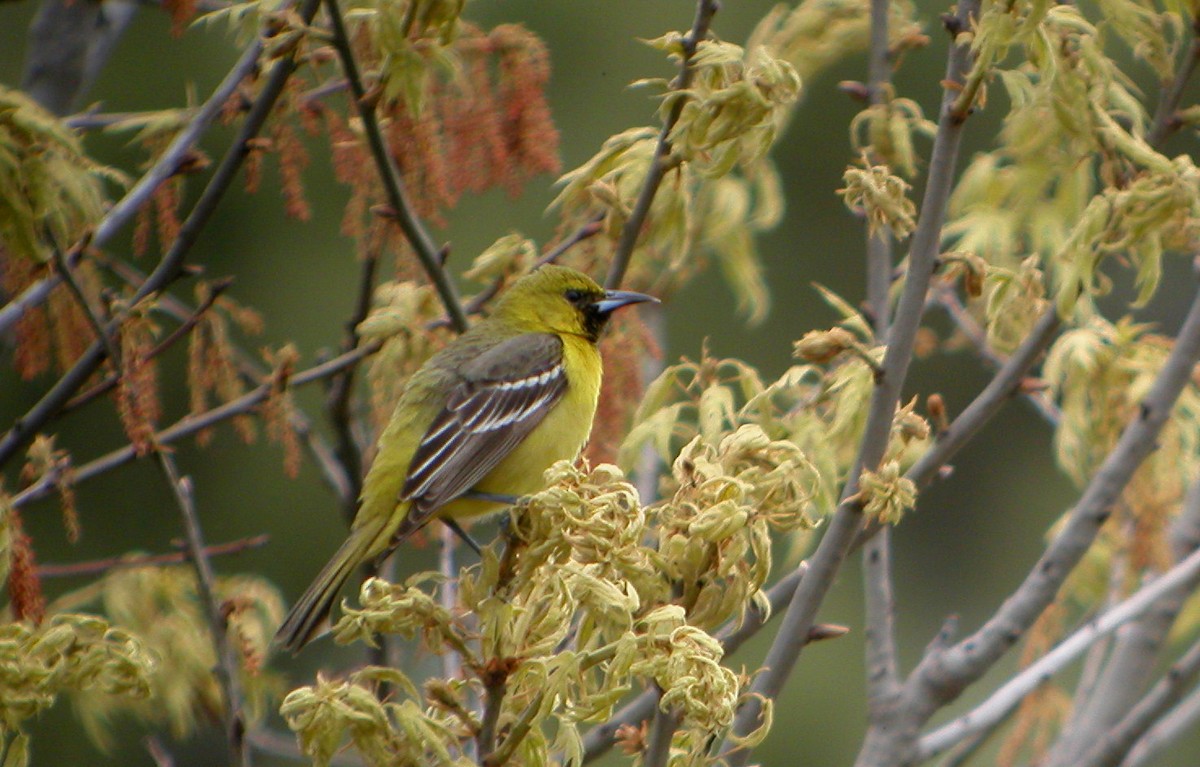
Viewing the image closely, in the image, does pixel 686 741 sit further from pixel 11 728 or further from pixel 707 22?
pixel 707 22

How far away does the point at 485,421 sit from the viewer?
459 centimetres

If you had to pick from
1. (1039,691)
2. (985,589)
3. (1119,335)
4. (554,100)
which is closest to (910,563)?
(985,589)

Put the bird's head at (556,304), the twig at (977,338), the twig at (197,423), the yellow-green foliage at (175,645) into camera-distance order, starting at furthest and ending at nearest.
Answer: the bird's head at (556,304)
the twig at (977,338)
the yellow-green foliage at (175,645)
the twig at (197,423)

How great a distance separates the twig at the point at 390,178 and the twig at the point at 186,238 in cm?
17

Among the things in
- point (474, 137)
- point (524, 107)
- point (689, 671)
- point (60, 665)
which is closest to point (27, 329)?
point (60, 665)

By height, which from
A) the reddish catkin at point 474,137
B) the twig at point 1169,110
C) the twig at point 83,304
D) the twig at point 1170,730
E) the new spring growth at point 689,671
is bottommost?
the twig at point 1170,730

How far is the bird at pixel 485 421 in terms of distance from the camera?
13.5 feet

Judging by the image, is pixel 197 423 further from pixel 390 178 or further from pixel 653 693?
pixel 653 693

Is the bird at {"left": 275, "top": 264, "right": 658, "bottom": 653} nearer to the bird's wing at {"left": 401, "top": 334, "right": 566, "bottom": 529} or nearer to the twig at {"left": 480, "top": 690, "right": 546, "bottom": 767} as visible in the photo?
the bird's wing at {"left": 401, "top": 334, "right": 566, "bottom": 529}

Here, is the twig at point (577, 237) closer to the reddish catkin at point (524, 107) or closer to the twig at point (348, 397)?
the reddish catkin at point (524, 107)

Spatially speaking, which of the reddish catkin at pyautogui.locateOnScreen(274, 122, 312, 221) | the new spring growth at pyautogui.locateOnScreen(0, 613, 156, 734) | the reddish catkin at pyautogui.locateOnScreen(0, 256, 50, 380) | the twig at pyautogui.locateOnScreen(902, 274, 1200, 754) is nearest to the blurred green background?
the reddish catkin at pyautogui.locateOnScreen(274, 122, 312, 221)

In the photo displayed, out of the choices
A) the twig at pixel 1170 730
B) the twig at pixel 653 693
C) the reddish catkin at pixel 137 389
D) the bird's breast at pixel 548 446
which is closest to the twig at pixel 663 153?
the twig at pixel 653 693

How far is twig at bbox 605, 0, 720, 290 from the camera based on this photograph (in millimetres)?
3221

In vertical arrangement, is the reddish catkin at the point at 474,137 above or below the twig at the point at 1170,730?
above
